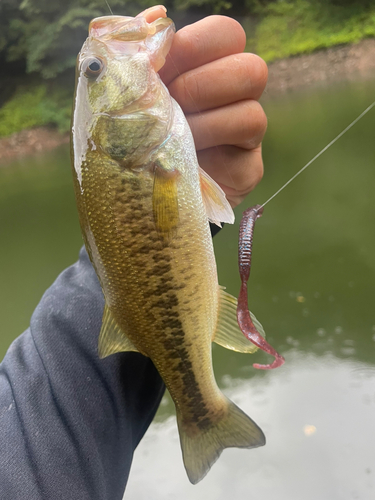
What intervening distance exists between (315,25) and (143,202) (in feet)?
22.3

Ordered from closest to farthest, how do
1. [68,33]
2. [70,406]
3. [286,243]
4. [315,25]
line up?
[70,406]
[286,243]
[315,25]
[68,33]

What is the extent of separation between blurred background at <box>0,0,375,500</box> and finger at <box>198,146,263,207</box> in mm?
325

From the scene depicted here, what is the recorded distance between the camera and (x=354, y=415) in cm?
223

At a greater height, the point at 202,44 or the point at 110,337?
the point at 202,44

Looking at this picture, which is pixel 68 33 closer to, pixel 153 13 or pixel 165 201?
pixel 153 13

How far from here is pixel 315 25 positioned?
6.20 m

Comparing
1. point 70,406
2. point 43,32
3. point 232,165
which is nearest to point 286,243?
point 232,165

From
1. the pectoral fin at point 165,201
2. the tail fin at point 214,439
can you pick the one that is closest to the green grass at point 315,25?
the pectoral fin at point 165,201

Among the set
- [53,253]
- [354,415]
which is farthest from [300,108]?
[354,415]

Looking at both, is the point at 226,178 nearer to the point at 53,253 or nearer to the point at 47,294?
the point at 47,294

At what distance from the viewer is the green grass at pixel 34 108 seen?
855cm

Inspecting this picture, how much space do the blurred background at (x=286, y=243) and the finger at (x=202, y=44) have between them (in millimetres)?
456

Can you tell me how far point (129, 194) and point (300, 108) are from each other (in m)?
5.00

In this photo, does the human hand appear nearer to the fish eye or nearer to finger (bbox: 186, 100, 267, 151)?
finger (bbox: 186, 100, 267, 151)
